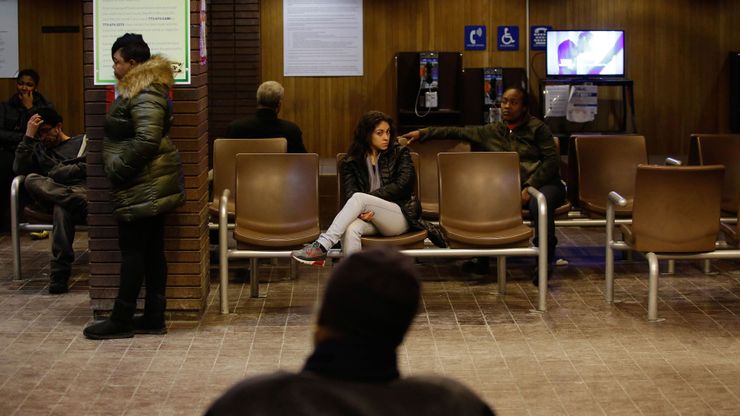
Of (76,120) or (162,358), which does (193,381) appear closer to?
(162,358)

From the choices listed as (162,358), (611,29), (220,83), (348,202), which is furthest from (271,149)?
(611,29)

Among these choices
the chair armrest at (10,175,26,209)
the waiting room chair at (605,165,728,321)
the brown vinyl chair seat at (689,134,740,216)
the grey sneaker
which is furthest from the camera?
the brown vinyl chair seat at (689,134,740,216)

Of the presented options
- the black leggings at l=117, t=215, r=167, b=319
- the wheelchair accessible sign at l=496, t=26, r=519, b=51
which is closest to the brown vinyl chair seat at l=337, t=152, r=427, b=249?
the black leggings at l=117, t=215, r=167, b=319

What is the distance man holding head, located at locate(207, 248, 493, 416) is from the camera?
1866mm

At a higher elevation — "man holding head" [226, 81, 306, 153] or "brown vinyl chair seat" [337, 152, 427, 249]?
"man holding head" [226, 81, 306, 153]

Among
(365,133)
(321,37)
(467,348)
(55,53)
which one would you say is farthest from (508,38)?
(467,348)

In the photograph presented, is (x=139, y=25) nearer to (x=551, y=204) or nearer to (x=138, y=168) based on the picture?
(x=138, y=168)

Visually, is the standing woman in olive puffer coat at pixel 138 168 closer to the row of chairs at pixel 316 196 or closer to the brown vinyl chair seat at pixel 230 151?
the row of chairs at pixel 316 196

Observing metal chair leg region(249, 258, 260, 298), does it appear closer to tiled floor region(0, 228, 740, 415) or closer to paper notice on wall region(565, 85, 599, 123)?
tiled floor region(0, 228, 740, 415)

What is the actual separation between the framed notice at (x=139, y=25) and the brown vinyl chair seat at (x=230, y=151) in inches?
66.2

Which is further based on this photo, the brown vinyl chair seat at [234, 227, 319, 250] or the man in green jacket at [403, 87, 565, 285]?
the man in green jacket at [403, 87, 565, 285]

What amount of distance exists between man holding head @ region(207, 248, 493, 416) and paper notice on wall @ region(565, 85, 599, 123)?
9.51 metres

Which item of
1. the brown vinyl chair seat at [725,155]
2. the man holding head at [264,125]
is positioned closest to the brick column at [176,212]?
the man holding head at [264,125]

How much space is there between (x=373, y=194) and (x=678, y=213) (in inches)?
68.6
